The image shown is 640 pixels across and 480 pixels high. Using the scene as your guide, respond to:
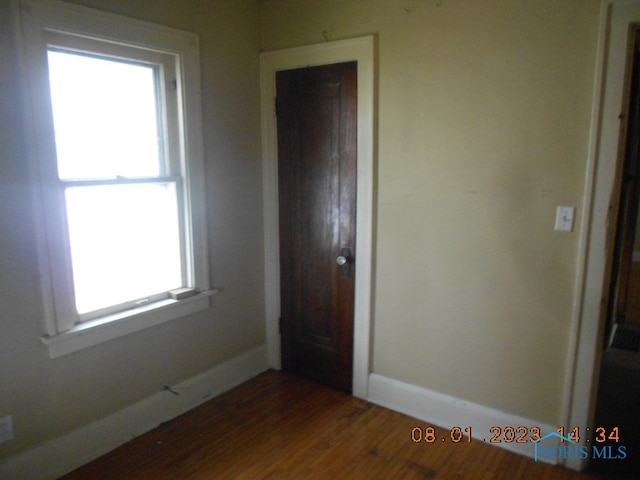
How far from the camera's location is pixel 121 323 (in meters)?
2.40

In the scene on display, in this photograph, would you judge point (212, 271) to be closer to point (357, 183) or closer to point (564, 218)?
point (357, 183)

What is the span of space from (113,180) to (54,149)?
31 cm

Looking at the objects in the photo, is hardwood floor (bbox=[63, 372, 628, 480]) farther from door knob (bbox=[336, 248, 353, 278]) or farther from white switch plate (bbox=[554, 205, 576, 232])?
white switch plate (bbox=[554, 205, 576, 232])

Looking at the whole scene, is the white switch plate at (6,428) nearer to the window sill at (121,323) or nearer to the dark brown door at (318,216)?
the window sill at (121,323)

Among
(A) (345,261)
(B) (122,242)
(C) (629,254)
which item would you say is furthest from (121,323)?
(C) (629,254)

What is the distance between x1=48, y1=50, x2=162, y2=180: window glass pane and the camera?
214 cm

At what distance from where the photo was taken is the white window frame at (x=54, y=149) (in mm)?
1983

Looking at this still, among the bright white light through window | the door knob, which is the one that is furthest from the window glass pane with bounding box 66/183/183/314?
the door knob

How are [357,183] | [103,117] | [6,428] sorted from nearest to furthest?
1. [6,428]
2. [103,117]
3. [357,183]

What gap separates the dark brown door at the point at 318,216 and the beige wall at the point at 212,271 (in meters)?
0.22

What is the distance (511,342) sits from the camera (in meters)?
2.40

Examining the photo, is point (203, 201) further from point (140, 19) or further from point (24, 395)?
point (24, 395)

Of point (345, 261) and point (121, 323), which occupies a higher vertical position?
point (345, 261)

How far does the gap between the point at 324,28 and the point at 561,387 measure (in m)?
2.33
